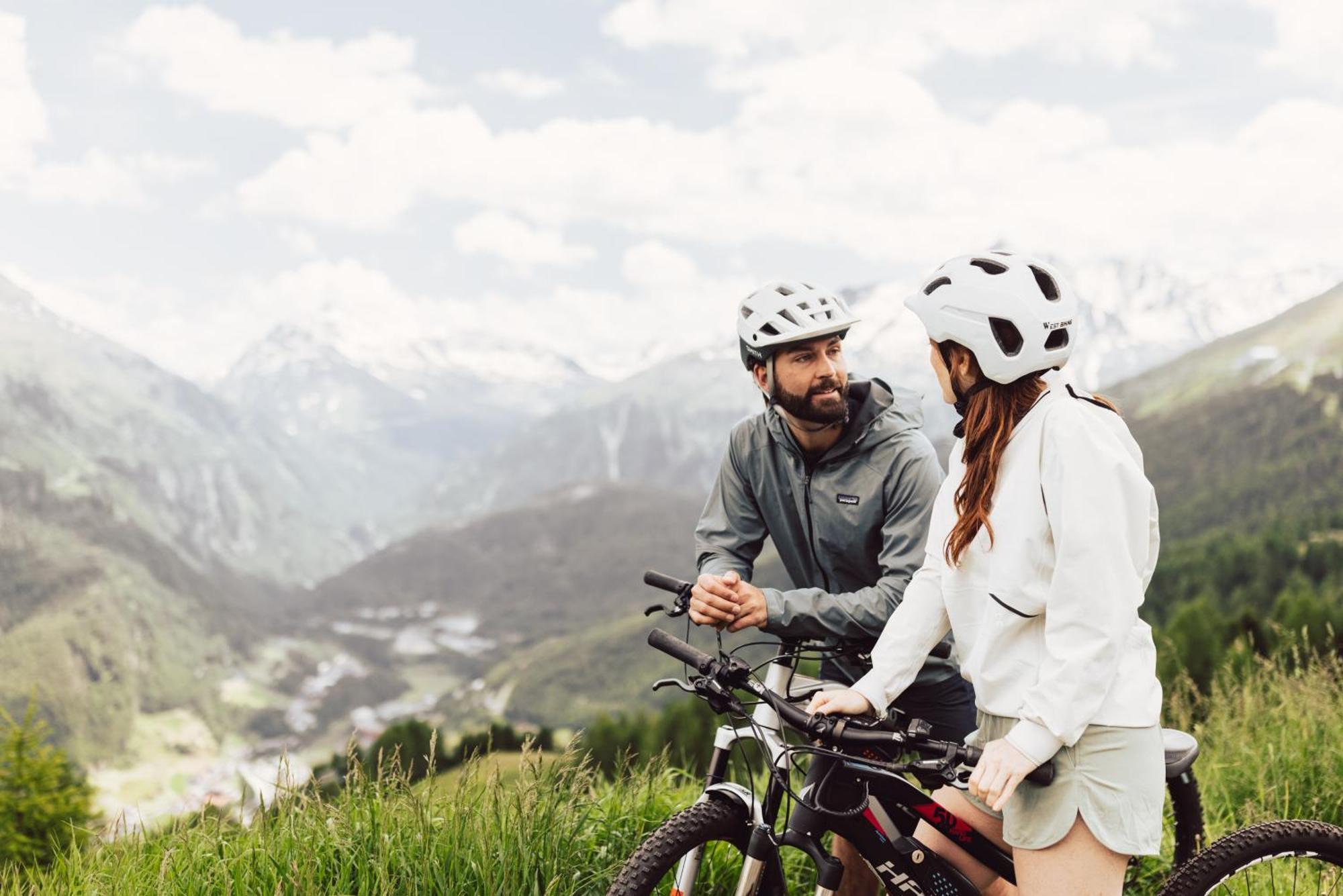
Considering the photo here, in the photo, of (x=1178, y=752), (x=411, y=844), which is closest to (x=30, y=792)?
(x=411, y=844)

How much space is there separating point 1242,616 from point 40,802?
31746 millimetres

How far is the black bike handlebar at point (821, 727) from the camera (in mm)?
3084

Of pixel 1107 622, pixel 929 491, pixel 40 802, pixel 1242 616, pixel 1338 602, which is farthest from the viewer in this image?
pixel 1338 602

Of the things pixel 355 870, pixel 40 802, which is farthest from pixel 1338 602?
pixel 355 870

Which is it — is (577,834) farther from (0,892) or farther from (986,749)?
(0,892)

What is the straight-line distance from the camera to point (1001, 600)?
3.15 meters

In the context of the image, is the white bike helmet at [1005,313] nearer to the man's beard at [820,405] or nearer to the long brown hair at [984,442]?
the long brown hair at [984,442]

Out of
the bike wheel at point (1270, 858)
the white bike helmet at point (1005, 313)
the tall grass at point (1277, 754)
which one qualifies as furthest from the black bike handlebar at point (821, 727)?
the tall grass at point (1277, 754)

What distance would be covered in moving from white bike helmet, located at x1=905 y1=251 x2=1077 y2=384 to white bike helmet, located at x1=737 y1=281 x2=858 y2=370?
3.92ft

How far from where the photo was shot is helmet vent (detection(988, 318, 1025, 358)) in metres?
3.27

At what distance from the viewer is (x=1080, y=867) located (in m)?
3.16

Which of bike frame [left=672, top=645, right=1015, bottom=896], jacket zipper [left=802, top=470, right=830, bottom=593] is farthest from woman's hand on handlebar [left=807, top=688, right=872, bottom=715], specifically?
jacket zipper [left=802, top=470, right=830, bottom=593]

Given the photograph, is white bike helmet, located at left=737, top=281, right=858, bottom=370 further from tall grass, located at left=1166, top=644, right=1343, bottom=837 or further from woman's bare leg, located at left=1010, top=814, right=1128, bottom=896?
tall grass, located at left=1166, top=644, right=1343, bottom=837

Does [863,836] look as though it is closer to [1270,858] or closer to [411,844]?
[1270,858]
